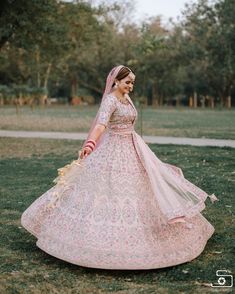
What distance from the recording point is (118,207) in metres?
5.05

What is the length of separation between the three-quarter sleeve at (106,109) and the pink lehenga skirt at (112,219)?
27 centimetres

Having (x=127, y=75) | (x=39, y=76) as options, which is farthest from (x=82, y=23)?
(x=39, y=76)

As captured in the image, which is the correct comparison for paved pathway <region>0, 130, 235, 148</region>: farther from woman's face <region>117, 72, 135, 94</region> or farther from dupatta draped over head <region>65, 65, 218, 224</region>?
woman's face <region>117, 72, 135, 94</region>

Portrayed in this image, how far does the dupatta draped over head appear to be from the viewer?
5023 millimetres

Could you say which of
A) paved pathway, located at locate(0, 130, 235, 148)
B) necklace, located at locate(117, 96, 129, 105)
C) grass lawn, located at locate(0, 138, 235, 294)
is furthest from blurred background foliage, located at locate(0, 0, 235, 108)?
necklace, located at locate(117, 96, 129, 105)

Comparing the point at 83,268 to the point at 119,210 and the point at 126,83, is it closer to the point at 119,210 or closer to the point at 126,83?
the point at 119,210

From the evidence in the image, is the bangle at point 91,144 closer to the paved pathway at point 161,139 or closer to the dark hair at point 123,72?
the dark hair at point 123,72

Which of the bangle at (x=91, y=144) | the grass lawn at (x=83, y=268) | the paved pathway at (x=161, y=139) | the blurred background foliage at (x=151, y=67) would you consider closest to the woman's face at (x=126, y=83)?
the bangle at (x=91, y=144)

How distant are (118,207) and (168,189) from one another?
562 millimetres

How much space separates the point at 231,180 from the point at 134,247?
561 centimetres

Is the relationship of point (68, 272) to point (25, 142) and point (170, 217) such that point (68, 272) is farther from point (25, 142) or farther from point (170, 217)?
point (25, 142)

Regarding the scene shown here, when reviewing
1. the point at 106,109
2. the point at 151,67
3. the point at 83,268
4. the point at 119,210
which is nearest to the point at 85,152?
the point at 106,109

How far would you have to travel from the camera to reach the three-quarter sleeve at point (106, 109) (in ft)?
17.3

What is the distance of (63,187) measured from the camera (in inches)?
211
